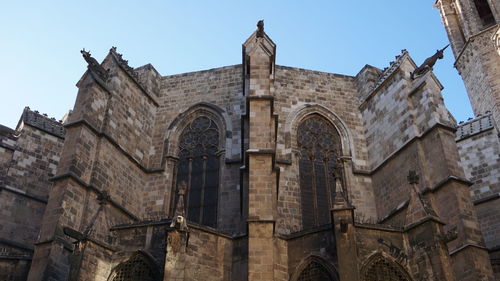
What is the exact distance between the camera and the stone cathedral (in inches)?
422

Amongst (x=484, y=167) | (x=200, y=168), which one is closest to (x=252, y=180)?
(x=200, y=168)

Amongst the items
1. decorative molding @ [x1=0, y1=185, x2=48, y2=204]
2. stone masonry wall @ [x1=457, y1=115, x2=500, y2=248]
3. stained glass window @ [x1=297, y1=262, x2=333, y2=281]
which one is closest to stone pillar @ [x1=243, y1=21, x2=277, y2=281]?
stained glass window @ [x1=297, y1=262, x2=333, y2=281]

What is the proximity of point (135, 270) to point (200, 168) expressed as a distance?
5051 mm

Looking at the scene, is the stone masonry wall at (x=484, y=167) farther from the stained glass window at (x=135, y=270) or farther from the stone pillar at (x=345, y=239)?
the stained glass window at (x=135, y=270)

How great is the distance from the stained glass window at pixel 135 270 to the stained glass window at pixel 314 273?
289 cm

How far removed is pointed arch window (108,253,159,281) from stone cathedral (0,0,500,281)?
0.03 meters

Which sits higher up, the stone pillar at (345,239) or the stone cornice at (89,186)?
the stone cornice at (89,186)

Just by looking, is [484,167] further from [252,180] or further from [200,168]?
[252,180]

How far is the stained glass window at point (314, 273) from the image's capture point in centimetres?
1079

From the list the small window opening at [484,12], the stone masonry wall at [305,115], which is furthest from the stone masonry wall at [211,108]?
the small window opening at [484,12]

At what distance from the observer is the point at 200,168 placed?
15531 millimetres

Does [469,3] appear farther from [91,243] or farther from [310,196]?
[91,243]

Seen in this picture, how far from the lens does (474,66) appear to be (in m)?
25.2

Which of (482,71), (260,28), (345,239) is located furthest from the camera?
(482,71)
